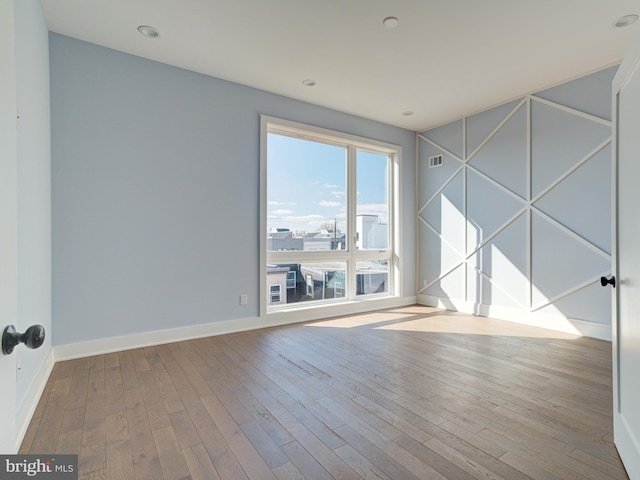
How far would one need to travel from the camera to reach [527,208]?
165 inches

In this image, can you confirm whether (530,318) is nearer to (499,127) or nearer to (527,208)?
(527,208)

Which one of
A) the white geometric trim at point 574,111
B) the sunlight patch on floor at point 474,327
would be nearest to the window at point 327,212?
the sunlight patch on floor at point 474,327

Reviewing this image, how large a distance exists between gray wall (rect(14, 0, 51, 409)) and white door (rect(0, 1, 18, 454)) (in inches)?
54.9

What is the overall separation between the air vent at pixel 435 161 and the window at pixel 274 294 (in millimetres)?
3305

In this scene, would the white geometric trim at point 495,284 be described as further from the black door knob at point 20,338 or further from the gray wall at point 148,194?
the black door knob at point 20,338

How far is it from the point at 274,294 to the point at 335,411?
239cm

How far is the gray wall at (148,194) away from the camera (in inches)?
118

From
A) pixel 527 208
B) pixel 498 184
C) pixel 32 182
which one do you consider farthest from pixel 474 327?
pixel 32 182

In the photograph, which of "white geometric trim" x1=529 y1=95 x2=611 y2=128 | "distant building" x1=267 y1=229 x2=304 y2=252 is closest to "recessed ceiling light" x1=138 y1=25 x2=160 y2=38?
"distant building" x1=267 y1=229 x2=304 y2=252

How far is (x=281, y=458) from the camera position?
65.1 inches

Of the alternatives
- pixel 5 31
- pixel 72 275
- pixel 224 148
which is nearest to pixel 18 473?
pixel 5 31

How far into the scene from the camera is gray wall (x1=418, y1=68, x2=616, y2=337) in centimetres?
362

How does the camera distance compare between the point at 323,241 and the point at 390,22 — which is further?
the point at 323,241

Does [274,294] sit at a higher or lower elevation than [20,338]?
lower
